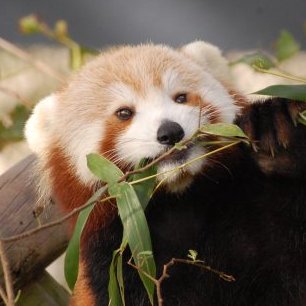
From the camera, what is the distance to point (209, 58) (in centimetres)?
380

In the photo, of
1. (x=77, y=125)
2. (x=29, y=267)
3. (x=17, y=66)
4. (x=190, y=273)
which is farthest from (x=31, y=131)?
(x=17, y=66)

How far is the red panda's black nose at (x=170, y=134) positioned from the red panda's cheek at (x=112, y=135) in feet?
0.92

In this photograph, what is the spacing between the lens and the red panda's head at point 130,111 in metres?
3.08

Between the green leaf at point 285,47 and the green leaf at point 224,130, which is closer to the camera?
the green leaf at point 224,130

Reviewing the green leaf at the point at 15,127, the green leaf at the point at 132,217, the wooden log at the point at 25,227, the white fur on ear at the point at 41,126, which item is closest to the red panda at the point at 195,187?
the white fur on ear at the point at 41,126

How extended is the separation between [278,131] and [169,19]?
2.35 metres

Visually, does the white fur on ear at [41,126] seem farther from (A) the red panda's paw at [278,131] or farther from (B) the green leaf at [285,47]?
(B) the green leaf at [285,47]

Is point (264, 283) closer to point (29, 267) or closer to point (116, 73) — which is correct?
point (116, 73)

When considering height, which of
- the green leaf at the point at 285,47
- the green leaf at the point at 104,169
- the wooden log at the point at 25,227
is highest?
the green leaf at the point at 285,47

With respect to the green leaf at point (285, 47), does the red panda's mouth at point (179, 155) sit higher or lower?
lower

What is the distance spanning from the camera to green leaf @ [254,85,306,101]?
9.48ft

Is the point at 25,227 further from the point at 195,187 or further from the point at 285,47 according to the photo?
the point at 285,47

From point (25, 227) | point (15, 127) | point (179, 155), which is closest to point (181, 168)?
point (179, 155)

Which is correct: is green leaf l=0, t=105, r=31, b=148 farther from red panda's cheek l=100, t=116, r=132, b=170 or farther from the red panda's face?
red panda's cheek l=100, t=116, r=132, b=170
